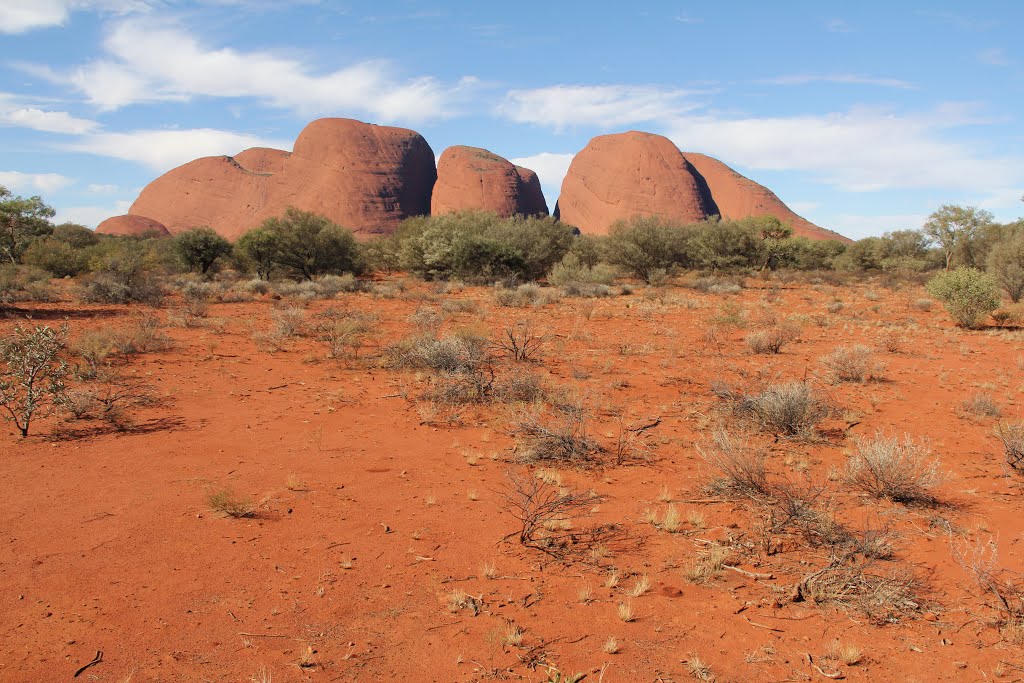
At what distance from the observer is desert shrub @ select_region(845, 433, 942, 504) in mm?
4648

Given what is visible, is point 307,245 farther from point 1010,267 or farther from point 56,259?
point 1010,267

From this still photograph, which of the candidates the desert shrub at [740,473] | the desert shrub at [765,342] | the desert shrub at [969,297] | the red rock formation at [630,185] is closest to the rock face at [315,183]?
the red rock formation at [630,185]

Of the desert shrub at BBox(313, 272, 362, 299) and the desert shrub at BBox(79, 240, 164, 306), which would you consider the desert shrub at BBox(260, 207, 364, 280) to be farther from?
the desert shrub at BBox(79, 240, 164, 306)

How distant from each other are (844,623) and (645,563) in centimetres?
115

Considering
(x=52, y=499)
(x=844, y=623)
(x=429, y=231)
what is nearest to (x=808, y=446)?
(x=844, y=623)

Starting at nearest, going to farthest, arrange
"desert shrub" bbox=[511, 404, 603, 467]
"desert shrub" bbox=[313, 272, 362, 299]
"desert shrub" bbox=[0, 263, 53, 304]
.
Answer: "desert shrub" bbox=[511, 404, 603, 467]
"desert shrub" bbox=[0, 263, 53, 304]
"desert shrub" bbox=[313, 272, 362, 299]

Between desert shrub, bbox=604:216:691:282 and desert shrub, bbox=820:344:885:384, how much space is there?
59.3 feet

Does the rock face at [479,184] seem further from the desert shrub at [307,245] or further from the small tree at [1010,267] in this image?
the small tree at [1010,267]

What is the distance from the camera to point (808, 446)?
6113 mm

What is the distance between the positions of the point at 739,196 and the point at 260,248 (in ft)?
210

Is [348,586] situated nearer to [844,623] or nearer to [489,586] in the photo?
[489,586]

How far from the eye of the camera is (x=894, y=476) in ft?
15.4

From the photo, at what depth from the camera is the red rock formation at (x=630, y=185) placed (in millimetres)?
72062

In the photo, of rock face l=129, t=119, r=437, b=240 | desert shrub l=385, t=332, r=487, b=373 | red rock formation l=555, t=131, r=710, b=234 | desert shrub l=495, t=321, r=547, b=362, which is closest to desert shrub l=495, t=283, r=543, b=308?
desert shrub l=495, t=321, r=547, b=362
